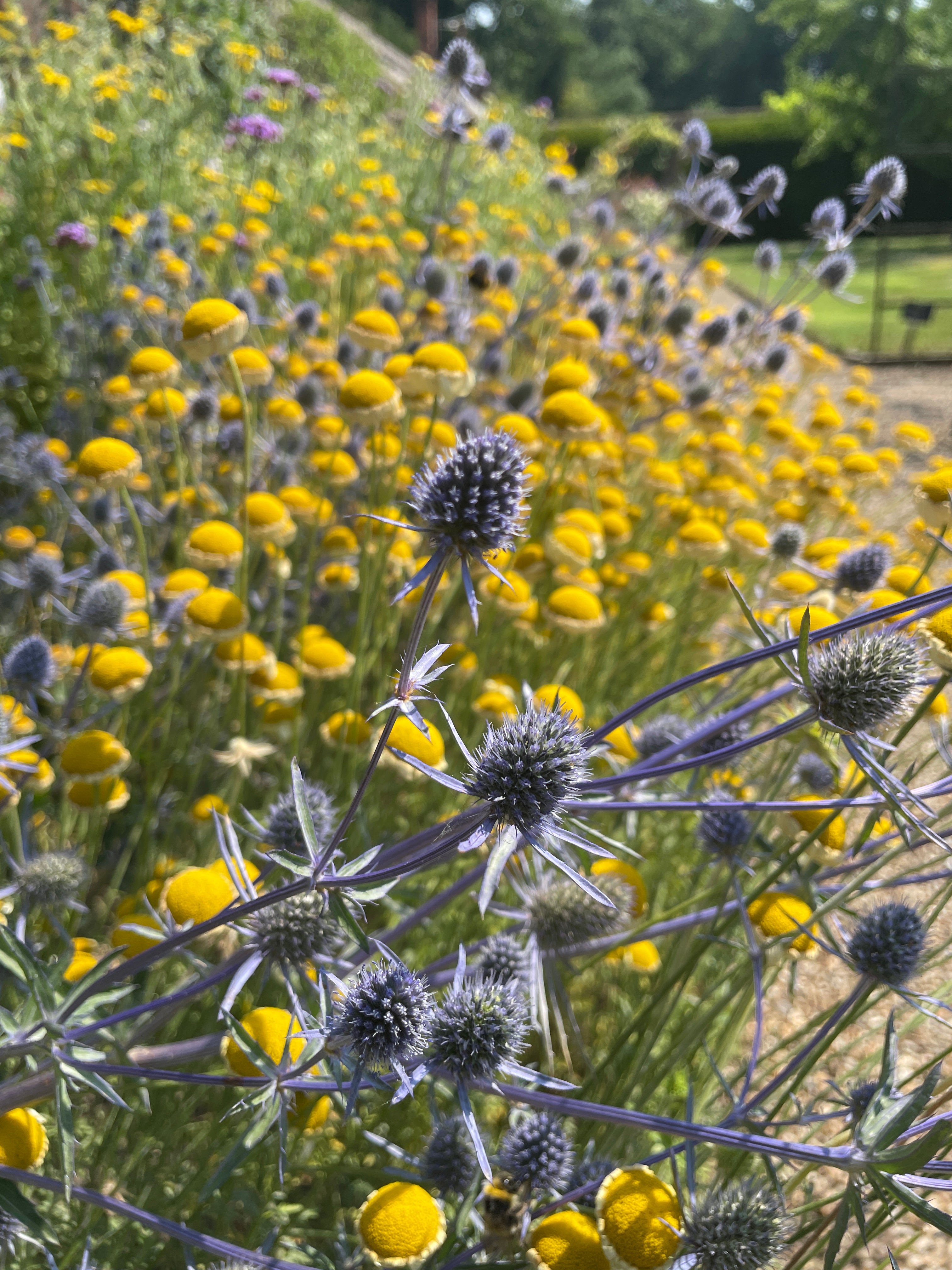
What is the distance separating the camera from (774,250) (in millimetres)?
4867

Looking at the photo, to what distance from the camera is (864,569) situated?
242 centimetres

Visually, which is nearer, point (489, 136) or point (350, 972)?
point (350, 972)

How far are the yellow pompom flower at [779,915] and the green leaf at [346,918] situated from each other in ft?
3.14

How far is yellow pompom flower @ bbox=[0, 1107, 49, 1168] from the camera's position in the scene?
1.35 m

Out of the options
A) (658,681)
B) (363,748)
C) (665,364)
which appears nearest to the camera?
(363,748)

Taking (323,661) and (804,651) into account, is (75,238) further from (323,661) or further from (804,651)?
(804,651)

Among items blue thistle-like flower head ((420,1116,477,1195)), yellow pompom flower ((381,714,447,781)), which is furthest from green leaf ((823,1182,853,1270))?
yellow pompom flower ((381,714,447,781))

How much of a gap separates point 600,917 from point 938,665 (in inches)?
32.8

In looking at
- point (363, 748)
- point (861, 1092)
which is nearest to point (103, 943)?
point (363, 748)

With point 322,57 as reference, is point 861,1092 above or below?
below

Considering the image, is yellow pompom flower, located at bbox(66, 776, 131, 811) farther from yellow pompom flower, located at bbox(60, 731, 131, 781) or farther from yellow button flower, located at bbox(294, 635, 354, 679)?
yellow button flower, located at bbox(294, 635, 354, 679)

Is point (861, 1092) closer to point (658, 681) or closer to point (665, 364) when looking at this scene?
point (658, 681)

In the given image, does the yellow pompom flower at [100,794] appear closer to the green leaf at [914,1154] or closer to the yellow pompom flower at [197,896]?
the yellow pompom flower at [197,896]

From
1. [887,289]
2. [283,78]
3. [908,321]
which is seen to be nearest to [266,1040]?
[283,78]
